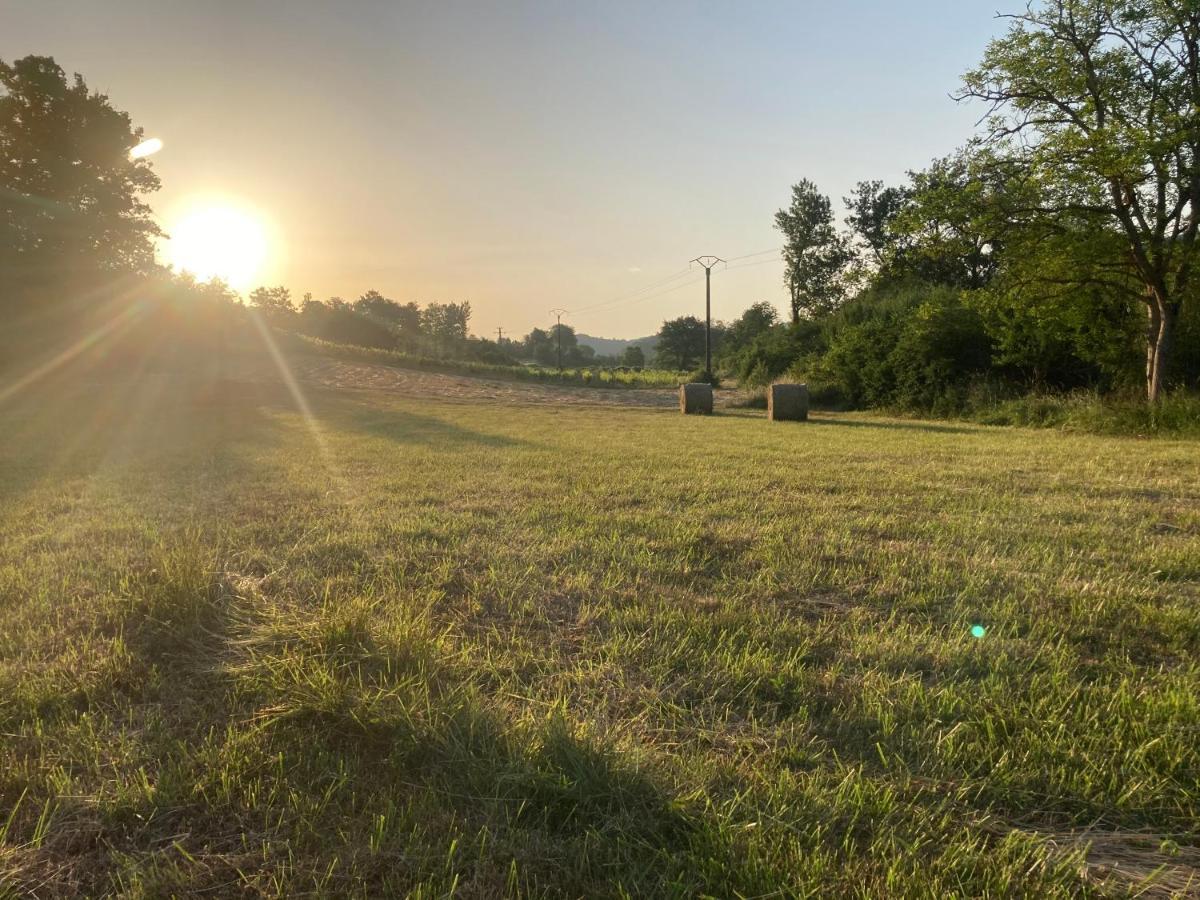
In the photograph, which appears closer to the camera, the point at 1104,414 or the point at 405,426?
the point at 1104,414

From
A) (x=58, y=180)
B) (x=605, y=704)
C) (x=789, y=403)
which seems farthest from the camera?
(x=58, y=180)

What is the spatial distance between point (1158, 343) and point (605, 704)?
16715 millimetres

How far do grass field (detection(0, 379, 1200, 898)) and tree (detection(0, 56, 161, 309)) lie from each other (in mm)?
30554

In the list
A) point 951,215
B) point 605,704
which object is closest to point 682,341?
point 951,215

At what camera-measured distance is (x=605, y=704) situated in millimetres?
2008

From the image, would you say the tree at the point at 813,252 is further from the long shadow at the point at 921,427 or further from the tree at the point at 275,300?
the tree at the point at 275,300

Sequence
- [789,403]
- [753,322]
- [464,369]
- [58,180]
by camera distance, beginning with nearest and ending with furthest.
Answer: [789,403], [58,180], [464,369], [753,322]

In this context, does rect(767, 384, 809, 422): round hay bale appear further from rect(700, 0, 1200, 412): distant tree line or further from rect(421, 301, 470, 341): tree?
rect(421, 301, 470, 341): tree

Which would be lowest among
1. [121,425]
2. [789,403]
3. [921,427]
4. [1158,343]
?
[121,425]

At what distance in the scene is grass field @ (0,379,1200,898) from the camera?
4.50ft

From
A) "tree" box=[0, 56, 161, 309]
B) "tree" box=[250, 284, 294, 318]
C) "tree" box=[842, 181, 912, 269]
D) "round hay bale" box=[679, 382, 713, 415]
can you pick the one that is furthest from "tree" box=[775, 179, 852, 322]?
"tree" box=[250, 284, 294, 318]

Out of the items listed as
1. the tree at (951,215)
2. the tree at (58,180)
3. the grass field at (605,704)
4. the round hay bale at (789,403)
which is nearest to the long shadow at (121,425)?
the grass field at (605,704)

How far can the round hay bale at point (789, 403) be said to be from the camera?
17.8 m

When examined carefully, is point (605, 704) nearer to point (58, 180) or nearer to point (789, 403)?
point (789, 403)
